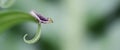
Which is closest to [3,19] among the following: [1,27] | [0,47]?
[1,27]

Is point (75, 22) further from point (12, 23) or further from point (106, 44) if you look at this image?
point (12, 23)

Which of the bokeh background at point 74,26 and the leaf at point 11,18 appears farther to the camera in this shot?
the bokeh background at point 74,26

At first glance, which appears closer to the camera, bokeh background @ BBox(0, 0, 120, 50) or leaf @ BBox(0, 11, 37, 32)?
leaf @ BBox(0, 11, 37, 32)

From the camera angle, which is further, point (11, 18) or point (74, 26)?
point (74, 26)
